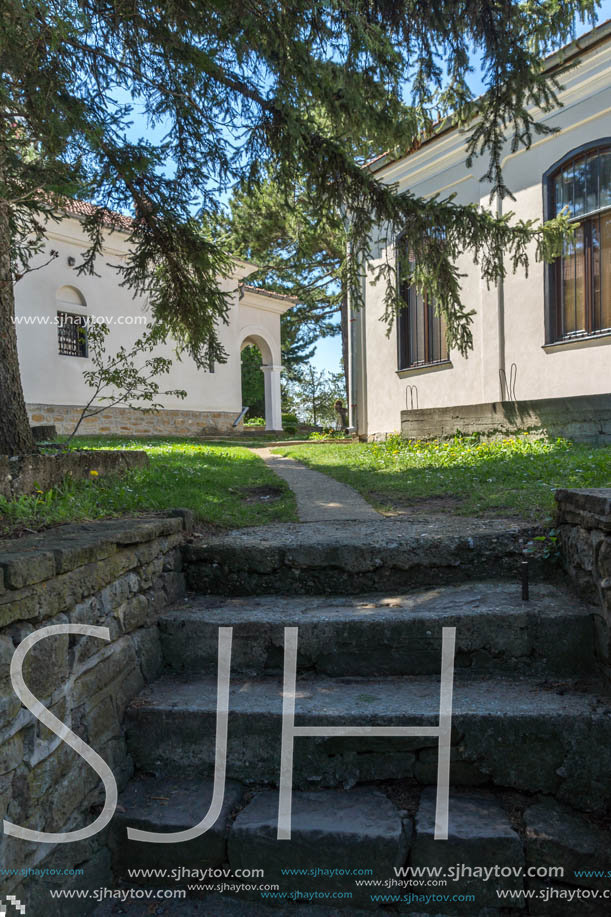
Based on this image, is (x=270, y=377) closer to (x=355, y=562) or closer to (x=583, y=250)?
(x=583, y=250)

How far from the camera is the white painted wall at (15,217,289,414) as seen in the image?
12047 millimetres

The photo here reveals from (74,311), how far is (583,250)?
1036 centimetres

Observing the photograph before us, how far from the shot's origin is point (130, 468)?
16.5 ft

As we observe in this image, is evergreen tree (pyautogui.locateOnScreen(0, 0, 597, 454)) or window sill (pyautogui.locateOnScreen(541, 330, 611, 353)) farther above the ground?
evergreen tree (pyautogui.locateOnScreen(0, 0, 597, 454))

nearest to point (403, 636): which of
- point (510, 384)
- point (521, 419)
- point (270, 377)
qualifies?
point (521, 419)

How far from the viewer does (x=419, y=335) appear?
9.76 m

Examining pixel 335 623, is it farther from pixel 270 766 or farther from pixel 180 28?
pixel 180 28

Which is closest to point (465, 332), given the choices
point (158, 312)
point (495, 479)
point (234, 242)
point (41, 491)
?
point (495, 479)

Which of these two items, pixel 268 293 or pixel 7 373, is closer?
pixel 7 373

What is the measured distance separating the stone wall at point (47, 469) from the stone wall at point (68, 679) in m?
1.17

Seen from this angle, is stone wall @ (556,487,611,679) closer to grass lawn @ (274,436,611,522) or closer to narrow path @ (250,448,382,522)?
grass lawn @ (274,436,611,522)

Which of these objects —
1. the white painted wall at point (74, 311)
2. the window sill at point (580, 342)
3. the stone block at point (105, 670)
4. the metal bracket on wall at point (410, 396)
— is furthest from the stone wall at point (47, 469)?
the white painted wall at point (74, 311)

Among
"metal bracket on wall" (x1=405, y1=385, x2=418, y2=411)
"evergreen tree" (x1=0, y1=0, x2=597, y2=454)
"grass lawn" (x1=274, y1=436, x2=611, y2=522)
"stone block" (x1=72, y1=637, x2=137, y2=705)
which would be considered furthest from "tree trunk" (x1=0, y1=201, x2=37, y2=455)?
"metal bracket on wall" (x1=405, y1=385, x2=418, y2=411)

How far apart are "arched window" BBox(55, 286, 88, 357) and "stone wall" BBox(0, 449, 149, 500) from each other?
9061mm
